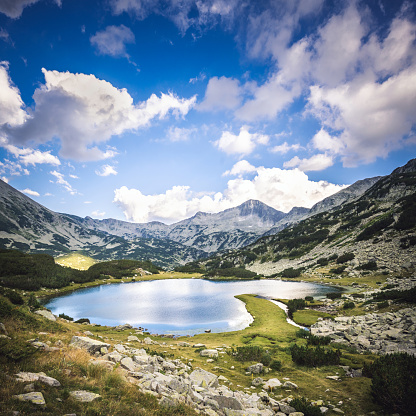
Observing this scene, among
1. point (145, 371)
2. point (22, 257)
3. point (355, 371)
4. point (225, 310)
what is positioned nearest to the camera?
point (145, 371)

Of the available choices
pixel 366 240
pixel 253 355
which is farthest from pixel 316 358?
pixel 366 240

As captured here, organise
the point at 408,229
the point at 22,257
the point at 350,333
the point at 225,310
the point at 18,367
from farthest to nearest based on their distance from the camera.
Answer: the point at 22,257 → the point at 408,229 → the point at 225,310 → the point at 350,333 → the point at 18,367

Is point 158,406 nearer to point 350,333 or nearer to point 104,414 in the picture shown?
point 104,414

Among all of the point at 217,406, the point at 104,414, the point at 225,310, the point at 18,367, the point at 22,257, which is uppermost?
the point at 22,257

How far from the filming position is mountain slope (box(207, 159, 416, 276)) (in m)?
80.7

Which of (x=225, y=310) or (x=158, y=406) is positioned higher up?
(x=158, y=406)

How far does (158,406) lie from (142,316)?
162ft

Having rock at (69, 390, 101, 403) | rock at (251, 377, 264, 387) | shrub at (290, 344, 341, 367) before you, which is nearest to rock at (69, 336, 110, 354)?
rock at (69, 390, 101, 403)

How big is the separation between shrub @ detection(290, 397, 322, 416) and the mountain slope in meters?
75.3

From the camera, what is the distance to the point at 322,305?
50.7 m

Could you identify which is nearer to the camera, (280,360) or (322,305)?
(280,360)

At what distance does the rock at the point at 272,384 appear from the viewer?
16172 millimetres

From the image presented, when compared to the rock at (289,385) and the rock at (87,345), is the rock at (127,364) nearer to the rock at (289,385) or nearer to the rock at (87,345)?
the rock at (87,345)

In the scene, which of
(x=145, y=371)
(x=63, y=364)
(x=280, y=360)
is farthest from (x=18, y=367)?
(x=280, y=360)
